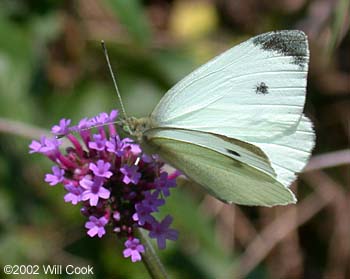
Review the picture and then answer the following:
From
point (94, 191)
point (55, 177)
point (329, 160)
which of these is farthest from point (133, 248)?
point (329, 160)

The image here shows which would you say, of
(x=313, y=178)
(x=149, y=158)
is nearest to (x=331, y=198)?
(x=313, y=178)

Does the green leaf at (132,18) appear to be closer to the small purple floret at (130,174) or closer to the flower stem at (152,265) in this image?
the small purple floret at (130,174)

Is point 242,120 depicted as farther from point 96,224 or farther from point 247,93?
point 96,224

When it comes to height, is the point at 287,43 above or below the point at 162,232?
above

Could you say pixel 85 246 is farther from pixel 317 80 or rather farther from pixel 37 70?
pixel 317 80

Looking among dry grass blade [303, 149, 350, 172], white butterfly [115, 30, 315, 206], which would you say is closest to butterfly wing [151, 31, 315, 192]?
white butterfly [115, 30, 315, 206]

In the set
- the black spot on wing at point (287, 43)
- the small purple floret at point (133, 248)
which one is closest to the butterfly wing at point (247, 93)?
the black spot on wing at point (287, 43)
